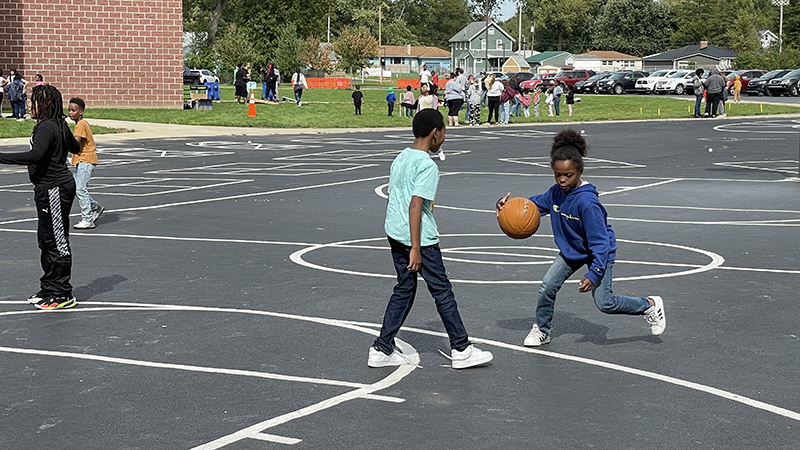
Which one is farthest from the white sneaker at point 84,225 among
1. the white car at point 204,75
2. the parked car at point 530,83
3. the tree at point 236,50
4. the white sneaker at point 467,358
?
the tree at point 236,50

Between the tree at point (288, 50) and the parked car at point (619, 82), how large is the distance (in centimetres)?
2634

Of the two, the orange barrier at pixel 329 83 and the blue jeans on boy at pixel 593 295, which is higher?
the orange barrier at pixel 329 83

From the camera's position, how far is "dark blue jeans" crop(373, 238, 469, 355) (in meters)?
6.82

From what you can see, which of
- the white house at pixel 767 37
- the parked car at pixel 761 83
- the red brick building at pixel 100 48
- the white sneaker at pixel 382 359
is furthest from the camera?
the white house at pixel 767 37

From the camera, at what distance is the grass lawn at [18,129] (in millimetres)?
30059

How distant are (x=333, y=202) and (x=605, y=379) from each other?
9836 millimetres

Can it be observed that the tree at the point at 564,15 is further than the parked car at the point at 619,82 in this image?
Yes

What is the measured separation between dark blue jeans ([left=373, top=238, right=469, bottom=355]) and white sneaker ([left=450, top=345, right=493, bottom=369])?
0.12ft

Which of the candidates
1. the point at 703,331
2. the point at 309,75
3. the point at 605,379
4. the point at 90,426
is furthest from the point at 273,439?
the point at 309,75

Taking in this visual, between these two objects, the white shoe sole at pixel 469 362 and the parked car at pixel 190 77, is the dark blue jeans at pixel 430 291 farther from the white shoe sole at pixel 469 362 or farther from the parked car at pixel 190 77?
the parked car at pixel 190 77

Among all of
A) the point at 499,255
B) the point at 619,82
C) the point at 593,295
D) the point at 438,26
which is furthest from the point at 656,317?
the point at 438,26

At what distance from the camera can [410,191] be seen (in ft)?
22.0

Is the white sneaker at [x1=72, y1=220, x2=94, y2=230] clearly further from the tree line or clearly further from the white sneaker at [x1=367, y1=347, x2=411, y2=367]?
the tree line

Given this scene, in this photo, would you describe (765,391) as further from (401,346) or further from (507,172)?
(507,172)
